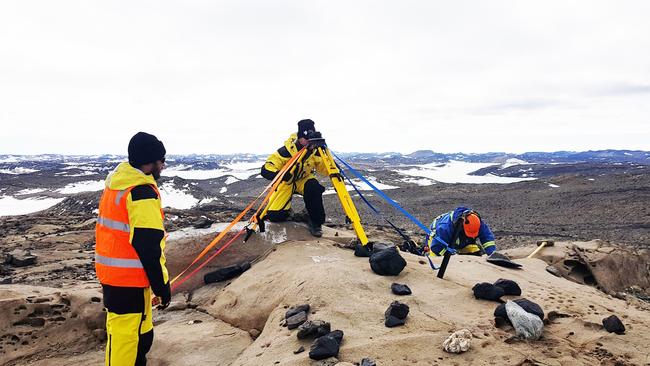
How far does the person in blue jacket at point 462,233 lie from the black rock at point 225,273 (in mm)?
2631

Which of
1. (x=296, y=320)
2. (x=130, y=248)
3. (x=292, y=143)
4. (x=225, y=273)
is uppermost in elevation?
(x=292, y=143)

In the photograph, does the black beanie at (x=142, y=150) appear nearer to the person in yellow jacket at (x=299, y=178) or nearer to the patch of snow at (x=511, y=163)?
the person in yellow jacket at (x=299, y=178)

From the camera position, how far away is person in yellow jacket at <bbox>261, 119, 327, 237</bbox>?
5796 mm

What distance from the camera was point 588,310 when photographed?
3.54 m

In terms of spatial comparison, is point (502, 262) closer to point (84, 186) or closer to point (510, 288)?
point (510, 288)

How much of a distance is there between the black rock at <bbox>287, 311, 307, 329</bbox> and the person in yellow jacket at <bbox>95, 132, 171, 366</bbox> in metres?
1.04

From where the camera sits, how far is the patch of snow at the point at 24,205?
20.3 meters

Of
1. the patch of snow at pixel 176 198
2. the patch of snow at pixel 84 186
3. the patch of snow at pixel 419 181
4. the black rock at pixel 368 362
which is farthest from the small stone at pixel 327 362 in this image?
the patch of snow at pixel 419 181

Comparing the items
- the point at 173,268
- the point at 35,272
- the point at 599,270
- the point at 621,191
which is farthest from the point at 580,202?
the point at 35,272

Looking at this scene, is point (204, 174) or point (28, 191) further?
point (204, 174)

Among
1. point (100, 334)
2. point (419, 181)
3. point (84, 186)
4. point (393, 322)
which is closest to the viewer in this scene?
point (393, 322)

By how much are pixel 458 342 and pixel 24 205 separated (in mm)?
26075

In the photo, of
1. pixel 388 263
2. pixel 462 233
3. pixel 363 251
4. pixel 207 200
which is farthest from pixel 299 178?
pixel 207 200

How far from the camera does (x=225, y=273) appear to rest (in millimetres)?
5531
